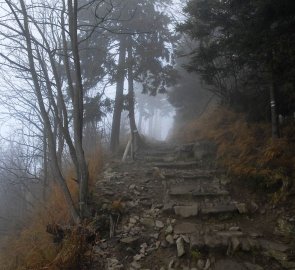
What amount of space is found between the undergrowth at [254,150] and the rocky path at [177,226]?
1.97ft

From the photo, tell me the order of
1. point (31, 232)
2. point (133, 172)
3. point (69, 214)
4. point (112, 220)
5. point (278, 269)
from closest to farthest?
1. point (278, 269)
2. point (112, 220)
3. point (69, 214)
4. point (31, 232)
5. point (133, 172)

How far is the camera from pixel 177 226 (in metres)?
5.78

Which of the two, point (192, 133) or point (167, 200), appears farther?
point (192, 133)

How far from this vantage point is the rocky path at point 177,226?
4.85 metres

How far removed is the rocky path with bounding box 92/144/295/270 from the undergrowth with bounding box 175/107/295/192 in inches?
23.6

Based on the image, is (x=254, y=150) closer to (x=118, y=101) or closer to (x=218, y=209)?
(x=218, y=209)

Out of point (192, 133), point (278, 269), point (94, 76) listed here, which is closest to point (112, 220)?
point (278, 269)

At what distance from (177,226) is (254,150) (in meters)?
A: 3.11

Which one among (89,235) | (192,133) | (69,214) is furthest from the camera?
(192,133)

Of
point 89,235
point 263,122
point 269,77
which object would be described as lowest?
point 89,235

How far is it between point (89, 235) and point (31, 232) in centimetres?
264

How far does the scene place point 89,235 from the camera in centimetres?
525

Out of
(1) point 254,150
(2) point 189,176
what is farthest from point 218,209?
(1) point 254,150

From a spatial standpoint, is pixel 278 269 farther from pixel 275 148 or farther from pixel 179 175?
pixel 179 175
